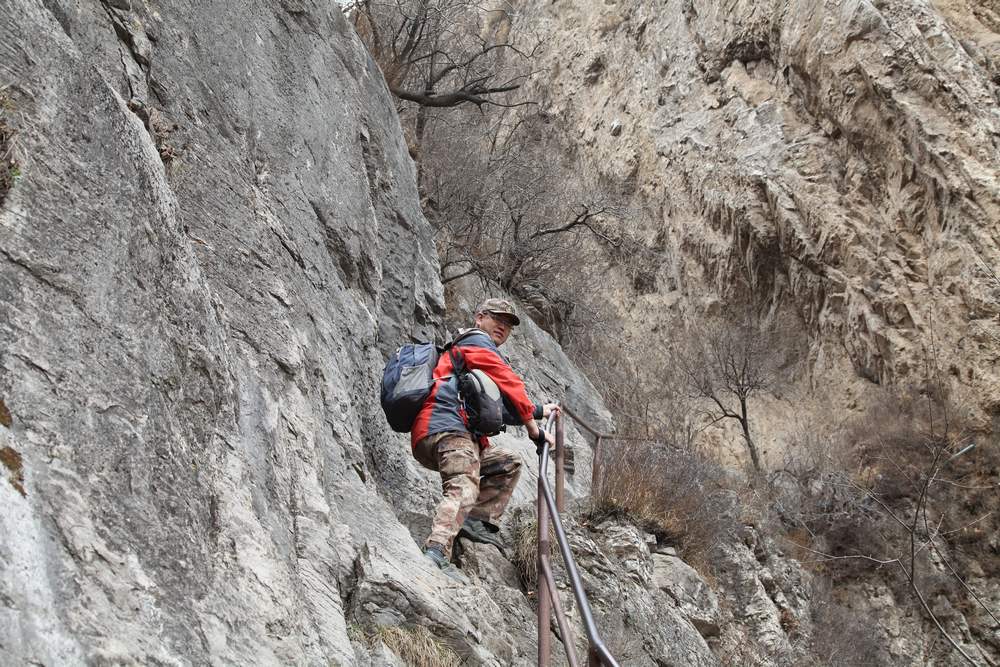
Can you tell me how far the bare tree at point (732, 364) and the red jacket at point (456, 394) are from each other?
12.2 meters

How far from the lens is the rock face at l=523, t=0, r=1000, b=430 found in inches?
541

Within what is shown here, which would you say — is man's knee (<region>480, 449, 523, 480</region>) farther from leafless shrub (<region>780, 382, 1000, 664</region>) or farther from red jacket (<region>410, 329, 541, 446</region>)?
leafless shrub (<region>780, 382, 1000, 664</region>)

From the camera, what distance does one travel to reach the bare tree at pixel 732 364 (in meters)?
16.8

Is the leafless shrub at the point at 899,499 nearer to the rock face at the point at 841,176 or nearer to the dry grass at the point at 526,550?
the rock face at the point at 841,176

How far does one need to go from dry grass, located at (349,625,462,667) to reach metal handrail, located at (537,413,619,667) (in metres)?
0.57

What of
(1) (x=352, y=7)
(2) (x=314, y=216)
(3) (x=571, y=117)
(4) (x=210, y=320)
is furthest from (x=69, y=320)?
(3) (x=571, y=117)

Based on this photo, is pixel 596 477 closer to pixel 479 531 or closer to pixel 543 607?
pixel 479 531

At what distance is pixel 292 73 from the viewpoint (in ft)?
22.6

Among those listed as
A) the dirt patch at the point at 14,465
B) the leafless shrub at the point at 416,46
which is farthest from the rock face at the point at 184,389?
the leafless shrub at the point at 416,46

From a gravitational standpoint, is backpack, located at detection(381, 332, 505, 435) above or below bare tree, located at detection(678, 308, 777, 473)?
below

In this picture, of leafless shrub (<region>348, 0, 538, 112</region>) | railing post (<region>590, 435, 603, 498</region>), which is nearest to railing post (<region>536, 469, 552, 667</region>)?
railing post (<region>590, 435, 603, 498</region>)

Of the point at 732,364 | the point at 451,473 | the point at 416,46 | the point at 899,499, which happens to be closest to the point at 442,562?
the point at 451,473

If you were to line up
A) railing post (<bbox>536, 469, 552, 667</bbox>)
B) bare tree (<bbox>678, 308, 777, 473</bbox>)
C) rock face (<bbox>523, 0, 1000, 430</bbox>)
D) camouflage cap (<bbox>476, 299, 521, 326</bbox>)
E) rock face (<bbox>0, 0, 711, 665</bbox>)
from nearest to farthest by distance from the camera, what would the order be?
rock face (<bbox>0, 0, 711, 665</bbox>) < railing post (<bbox>536, 469, 552, 667</bbox>) < camouflage cap (<bbox>476, 299, 521, 326</bbox>) < rock face (<bbox>523, 0, 1000, 430</bbox>) < bare tree (<bbox>678, 308, 777, 473</bbox>)

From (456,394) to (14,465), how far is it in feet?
9.55
